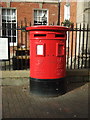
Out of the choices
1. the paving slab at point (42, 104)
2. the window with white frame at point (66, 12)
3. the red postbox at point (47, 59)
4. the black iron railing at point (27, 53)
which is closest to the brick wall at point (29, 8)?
the window with white frame at point (66, 12)

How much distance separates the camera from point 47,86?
483cm

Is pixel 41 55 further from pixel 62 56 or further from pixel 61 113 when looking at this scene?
pixel 61 113

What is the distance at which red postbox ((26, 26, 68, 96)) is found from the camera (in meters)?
4.70

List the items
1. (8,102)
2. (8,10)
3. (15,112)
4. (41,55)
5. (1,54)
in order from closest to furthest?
(15,112) → (8,102) → (41,55) → (1,54) → (8,10)

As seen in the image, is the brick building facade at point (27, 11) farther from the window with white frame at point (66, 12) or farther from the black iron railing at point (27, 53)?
the black iron railing at point (27, 53)

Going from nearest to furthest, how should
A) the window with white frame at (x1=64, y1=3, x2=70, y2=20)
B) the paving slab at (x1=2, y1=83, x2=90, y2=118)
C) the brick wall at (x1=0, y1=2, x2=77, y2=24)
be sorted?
1. the paving slab at (x1=2, y1=83, x2=90, y2=118)
2. the window with white frame at (x1=64, y1=3, x2=70, y2=20)
3. the brick wall at (x1=0, y1=2, x2=77, y2=24)

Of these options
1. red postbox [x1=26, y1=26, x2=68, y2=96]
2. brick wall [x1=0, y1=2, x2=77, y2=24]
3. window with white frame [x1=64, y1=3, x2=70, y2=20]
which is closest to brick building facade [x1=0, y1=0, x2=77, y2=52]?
brick wall [x1=0, y1=2, x2=77, y2=24]

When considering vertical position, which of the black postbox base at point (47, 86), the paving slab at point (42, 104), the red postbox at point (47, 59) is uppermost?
the red postbox at point (47, 59)

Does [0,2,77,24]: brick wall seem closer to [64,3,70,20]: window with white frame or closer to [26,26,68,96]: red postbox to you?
→ [64,3,70,20]: window with white frame

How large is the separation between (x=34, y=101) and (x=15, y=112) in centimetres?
79

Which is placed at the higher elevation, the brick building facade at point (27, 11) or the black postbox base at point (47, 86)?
the brick building facade at point (27, 11)

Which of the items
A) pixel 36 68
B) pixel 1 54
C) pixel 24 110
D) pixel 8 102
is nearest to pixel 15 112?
pixel 24 110

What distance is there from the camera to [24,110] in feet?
13.0

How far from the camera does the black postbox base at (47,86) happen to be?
482 cm
